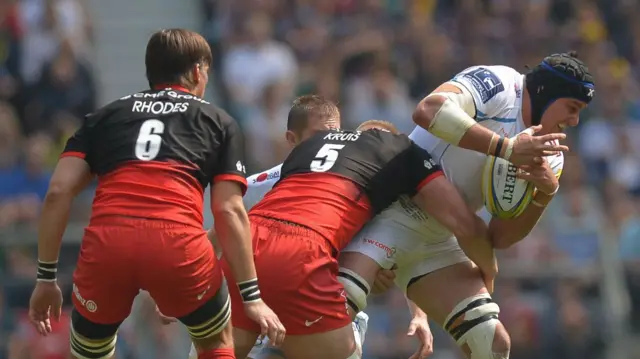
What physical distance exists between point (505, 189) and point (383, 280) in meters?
0.80

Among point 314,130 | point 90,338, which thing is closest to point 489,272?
point 314,130

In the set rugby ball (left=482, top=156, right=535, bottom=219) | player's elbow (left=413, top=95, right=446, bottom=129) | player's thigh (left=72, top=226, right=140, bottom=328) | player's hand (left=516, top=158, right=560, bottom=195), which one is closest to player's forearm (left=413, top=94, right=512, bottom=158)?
player's elbow (left=413, top=95, right=446, bottom=129)

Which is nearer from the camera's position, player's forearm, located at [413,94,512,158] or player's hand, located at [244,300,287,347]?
player's hand, located at [244,300,287,347]

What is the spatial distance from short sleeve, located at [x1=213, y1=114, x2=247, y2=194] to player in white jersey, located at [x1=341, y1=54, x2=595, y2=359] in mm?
1059

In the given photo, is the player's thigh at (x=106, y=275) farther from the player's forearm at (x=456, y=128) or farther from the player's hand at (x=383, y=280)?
the player's forearm at (x=456, y=128)

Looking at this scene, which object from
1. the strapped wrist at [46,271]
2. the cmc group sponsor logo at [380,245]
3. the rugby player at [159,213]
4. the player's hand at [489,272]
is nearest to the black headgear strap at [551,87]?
the player's hand at [489,272]

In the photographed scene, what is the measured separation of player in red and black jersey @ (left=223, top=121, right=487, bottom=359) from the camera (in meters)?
6.06

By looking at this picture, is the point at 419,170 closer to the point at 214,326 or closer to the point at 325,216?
the point at 325,216

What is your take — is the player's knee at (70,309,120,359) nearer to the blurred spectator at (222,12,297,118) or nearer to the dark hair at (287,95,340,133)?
the dark hair at (287,95,340,133)

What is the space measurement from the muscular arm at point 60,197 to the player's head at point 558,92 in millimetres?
2340

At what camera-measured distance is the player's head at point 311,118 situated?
22.9 ft

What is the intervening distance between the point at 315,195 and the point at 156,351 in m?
4.61

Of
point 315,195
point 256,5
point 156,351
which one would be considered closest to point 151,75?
point 315,195

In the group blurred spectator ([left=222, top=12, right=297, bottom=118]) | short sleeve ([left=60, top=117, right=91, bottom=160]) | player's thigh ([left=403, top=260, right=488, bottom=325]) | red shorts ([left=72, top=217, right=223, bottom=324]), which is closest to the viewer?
red shorts ([left=72, top=217, right=223, bottom=324])
